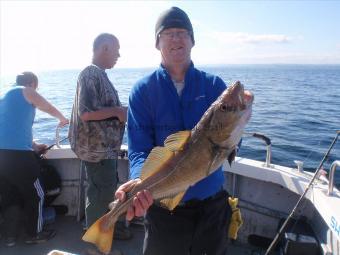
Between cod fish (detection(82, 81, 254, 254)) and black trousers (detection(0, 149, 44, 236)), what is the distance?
8.62ft

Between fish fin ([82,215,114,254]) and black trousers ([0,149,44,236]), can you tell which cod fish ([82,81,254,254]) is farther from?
black trousers ([0,149,44,236])

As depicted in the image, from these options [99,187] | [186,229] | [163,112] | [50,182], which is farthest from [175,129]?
[50,182]

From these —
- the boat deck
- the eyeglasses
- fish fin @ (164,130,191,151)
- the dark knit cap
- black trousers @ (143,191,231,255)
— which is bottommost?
the boat deck

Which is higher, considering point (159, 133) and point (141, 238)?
point (159, 133)

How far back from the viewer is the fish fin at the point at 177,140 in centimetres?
246

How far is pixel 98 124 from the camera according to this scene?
4.52 metres

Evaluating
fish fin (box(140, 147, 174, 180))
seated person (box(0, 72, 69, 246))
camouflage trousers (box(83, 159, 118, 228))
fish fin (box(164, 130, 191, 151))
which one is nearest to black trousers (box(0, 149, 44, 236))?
seated person (box(0, 72, 69, 246))

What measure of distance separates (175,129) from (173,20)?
89 centimetres

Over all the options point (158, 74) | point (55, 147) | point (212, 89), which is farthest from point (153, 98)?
point (55, 147)

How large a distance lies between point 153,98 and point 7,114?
106 inches

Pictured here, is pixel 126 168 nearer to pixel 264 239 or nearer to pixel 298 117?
pixel 264 239

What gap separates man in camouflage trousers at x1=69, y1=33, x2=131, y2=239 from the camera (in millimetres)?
4430

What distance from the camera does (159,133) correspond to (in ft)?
9.75

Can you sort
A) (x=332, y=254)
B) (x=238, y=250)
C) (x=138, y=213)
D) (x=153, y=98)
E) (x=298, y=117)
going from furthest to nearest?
1. (x=298, y=117)
2. (x=238, y=250)
3. (x=332, y=254)
4. (x=153, y=98)
5. (x=138, y=213)
